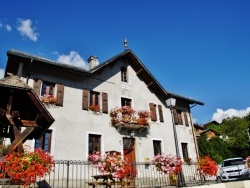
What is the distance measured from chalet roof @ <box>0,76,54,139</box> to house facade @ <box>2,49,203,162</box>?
5554 millimetres

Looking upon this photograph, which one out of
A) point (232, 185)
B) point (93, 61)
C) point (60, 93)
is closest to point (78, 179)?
point (60, 93)

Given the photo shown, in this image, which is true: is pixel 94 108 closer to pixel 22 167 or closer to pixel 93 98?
pixel 93 98

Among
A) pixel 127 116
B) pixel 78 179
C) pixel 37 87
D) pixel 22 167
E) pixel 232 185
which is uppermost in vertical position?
pixel 37 87

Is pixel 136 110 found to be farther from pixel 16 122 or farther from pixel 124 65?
pixel 16 122

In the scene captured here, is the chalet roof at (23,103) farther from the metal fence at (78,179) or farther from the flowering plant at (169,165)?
the flowering plant at (169,165)

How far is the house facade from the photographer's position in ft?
45.3

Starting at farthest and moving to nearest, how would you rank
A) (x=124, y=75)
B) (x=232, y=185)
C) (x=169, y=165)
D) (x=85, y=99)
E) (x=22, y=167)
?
(x=124, y=75) < (x=85, y=99) < (x=169, y=165) < (x=232, y=185) < (x=22, y=167)

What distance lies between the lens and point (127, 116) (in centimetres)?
1653

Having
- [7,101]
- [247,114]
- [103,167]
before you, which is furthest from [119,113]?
[247,114]

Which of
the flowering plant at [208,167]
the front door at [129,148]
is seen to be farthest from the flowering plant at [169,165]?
the front door at [129,148]

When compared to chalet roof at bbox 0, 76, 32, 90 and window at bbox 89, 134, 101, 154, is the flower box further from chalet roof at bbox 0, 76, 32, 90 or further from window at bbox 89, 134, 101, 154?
chalet roof at bbox 0, 76, 32, 90

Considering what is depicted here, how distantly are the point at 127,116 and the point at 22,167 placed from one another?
10948 mm

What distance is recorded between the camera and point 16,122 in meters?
6.98

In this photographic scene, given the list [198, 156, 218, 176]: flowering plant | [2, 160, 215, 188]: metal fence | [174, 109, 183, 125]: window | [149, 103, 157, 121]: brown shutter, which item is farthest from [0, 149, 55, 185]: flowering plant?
[174, 109, 183, 125]: window
